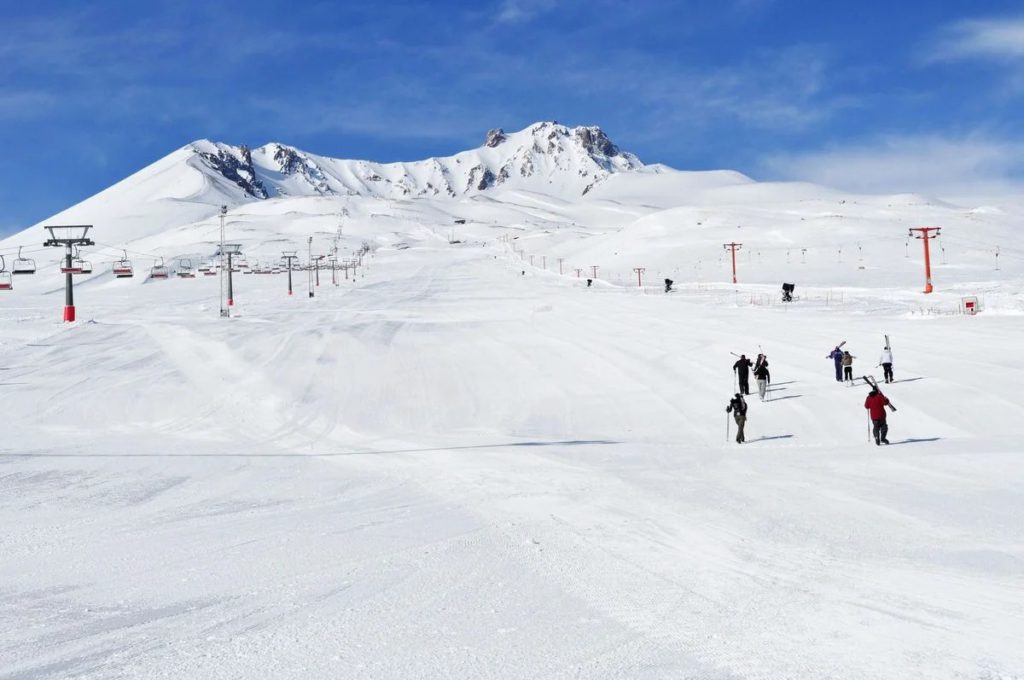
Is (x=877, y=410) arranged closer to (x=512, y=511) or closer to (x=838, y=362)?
(x=838, y=362)

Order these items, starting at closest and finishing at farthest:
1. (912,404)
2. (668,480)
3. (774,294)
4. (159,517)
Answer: (159,517) < (668,480) < (912,404) < (774,294)

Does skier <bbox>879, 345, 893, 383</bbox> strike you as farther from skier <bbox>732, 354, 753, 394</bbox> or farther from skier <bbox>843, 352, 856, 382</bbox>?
skier <bbox>732, 354, 753, 394</bbox>

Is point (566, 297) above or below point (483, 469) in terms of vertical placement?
above

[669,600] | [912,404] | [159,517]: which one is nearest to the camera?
[669,600]

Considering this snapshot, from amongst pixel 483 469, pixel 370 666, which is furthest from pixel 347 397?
pixel 370 666

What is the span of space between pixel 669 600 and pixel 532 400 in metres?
16.8

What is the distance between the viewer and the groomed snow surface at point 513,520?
6.78 m

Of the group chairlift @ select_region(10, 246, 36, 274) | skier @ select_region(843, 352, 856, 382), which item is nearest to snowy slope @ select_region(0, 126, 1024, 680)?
skier @ select_region(843, 352, 856, 382)

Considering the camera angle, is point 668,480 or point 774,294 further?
point 774,294

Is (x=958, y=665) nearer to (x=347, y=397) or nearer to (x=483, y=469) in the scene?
(x=483, y=469)

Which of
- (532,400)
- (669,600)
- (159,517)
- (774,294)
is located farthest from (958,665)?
(774,294)

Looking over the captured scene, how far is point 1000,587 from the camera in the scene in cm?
837

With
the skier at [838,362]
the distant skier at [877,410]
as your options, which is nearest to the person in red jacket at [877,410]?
the distant skier at [877,410]

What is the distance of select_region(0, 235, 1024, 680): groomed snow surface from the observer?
6.78 m
